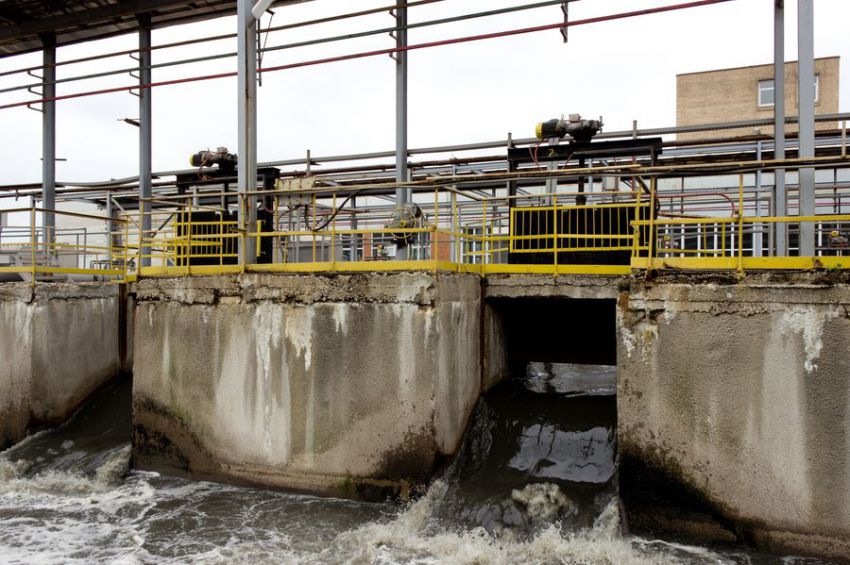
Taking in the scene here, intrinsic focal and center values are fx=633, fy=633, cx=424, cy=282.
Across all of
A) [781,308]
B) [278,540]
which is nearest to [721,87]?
[781,308]

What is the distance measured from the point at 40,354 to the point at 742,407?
927 cm

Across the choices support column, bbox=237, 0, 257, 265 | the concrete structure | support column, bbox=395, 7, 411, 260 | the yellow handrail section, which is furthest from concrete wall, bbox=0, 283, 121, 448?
the concrete structure

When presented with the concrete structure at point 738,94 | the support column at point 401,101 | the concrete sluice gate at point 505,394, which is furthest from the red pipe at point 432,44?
the concrete structure at point 738,94

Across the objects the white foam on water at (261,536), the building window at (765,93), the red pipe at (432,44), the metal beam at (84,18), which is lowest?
the white foam on water at (261,536)

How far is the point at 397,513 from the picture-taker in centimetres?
661

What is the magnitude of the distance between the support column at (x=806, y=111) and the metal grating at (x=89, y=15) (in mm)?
9622

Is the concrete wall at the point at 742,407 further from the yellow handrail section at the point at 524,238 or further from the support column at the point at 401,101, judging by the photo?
the support column at the point at 401,101

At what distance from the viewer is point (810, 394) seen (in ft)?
18.2

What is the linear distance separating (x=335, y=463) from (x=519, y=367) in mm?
3527

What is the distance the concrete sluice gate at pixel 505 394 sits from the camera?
5.62 m

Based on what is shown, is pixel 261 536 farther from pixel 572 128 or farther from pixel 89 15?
pixel 89 15

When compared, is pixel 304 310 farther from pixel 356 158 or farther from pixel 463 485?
pixel 356 158

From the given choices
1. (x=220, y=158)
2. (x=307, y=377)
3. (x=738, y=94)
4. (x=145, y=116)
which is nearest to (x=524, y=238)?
(x=307, y=377)

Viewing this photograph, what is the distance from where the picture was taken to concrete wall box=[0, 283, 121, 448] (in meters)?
9.27
